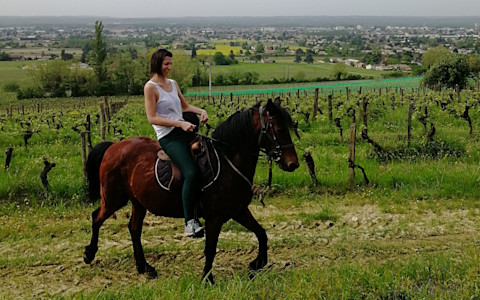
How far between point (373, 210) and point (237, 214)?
3821 mm

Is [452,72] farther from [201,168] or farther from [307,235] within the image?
[201,168]

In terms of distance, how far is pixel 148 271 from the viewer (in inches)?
227

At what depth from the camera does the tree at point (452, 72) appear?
36.3 meters

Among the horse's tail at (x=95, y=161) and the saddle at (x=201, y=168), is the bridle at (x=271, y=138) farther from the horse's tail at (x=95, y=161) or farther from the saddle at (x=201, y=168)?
the horse's tail at (x=95, y=161)

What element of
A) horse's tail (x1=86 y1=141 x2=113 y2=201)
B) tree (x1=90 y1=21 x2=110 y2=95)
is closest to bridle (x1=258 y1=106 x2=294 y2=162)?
horse's tail (x1=86 y1=141 x2=113 y2=201)

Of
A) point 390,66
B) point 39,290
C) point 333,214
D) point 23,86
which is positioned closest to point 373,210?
point 333,214

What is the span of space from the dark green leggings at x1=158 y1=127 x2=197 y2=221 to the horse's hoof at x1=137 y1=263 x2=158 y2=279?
3.59 feet

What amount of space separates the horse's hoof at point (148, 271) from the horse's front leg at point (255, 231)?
122cm

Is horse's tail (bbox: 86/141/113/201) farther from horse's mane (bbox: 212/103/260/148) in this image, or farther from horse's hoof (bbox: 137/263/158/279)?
horse's mane (bbox: 212/103/260/148)

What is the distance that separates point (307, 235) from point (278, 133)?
8.88 feet

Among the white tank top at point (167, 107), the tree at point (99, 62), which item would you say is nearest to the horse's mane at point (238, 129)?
the white tank top at point (167, 107)

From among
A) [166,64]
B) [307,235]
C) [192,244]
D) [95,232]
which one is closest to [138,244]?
[95,232]

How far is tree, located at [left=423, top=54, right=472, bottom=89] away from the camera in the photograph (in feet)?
119

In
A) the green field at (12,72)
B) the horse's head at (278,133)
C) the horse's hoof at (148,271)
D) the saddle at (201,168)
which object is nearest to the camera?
the horse's head at (278,133)
